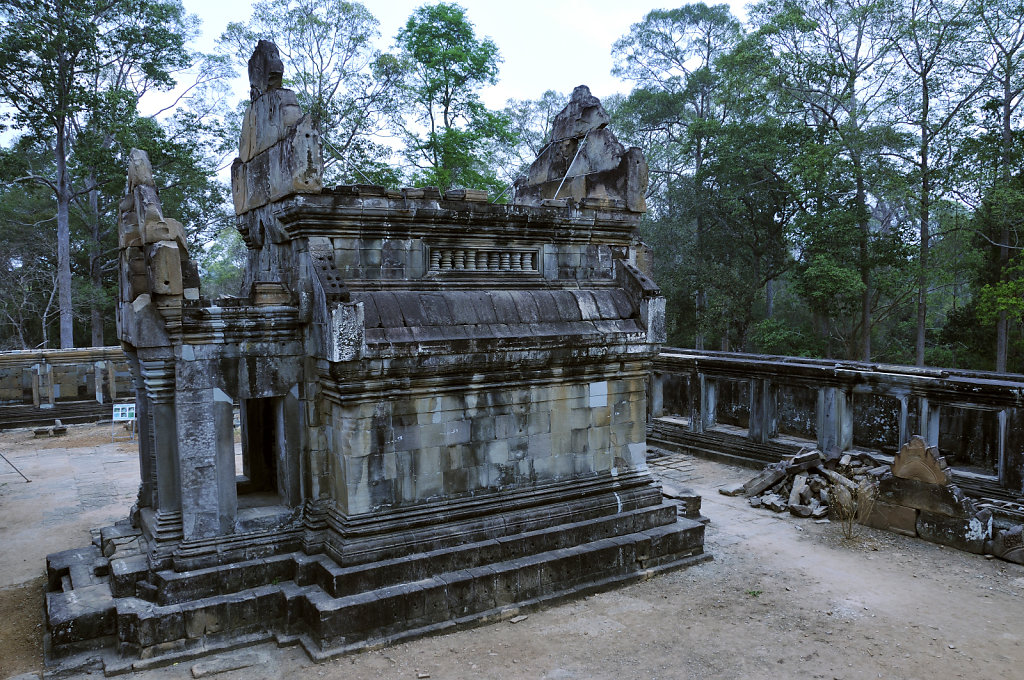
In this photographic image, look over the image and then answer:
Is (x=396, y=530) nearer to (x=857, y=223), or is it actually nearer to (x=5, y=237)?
(x=857, y=223)

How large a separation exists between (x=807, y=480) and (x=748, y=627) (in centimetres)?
430

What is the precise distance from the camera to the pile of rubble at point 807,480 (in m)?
9.73

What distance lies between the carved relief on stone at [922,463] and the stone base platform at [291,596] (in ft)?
13.8

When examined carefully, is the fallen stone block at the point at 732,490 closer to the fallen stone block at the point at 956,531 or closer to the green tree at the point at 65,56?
the fallen stone block at the point at 956,531

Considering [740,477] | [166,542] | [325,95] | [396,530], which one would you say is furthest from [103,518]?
[325,95]

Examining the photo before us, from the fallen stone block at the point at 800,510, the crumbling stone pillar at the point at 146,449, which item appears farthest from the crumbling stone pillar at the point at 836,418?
the crumbling stone pillar at the point at 146,449

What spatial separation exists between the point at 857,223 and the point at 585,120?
1721cm

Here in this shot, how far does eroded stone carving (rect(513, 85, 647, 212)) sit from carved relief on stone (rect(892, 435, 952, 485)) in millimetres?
4500

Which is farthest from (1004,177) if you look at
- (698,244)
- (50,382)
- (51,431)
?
(50,382)

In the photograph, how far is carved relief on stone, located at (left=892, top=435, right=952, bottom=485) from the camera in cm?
848

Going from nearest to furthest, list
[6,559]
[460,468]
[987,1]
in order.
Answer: [460,468] < [6,559] < [987,1]

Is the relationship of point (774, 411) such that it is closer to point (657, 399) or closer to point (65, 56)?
point (657, 399)

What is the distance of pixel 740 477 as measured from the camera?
11.9 m

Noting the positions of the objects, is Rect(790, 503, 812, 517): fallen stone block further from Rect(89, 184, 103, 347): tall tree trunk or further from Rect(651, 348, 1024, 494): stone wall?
Rect(89, 184, 103, 347): tall tree trunk
